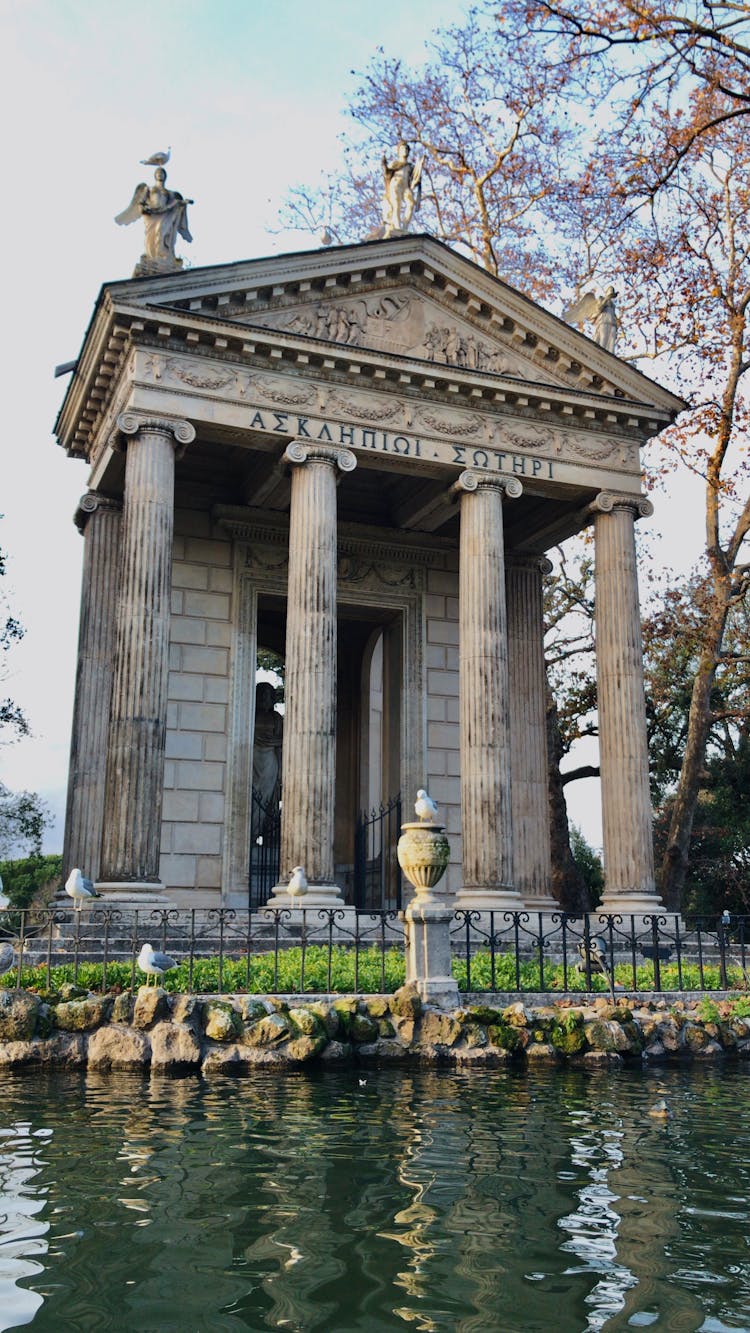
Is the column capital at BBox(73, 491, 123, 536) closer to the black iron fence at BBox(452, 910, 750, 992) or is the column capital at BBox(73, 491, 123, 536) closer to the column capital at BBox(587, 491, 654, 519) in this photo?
the column capital at BBox(587, 491, 654, 519)

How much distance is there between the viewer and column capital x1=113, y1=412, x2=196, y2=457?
1739cm

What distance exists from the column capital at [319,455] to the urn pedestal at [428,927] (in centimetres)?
791

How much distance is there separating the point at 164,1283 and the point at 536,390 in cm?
1774

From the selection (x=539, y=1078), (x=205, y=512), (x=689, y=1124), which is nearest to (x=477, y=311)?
(x=205, y=512)

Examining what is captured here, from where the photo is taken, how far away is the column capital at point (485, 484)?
780 inches

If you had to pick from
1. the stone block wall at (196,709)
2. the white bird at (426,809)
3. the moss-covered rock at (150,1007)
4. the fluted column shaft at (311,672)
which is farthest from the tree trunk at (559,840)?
the moss-covered rock at (150,1007)

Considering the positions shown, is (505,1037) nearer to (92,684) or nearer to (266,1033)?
(266,1033)

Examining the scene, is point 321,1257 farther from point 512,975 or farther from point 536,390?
point 536,390

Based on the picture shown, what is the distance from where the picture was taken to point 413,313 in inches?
797

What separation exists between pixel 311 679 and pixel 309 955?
16.2 ft

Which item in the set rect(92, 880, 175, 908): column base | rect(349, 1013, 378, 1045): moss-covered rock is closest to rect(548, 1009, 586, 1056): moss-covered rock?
rect(349, 1013, 378, 1045): moss-covered rock

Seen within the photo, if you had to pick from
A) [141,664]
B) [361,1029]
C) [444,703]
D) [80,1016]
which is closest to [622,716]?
[444,703]

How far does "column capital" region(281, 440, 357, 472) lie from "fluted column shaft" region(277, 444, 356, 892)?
0.05 feet

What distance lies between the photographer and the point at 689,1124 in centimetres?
794
